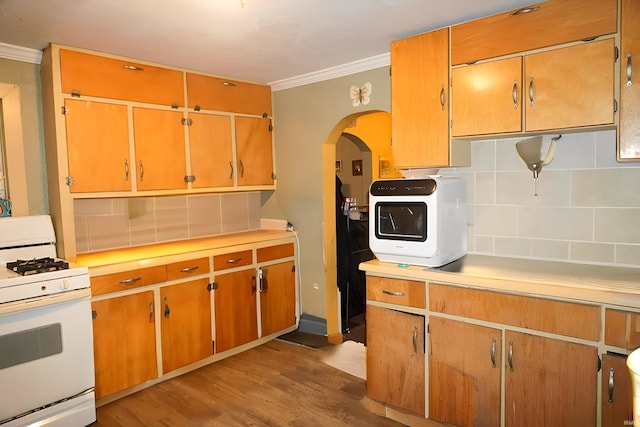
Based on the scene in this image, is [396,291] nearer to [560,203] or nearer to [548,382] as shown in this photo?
[548,382]

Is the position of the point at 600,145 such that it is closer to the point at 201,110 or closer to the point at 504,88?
the point at 504,88

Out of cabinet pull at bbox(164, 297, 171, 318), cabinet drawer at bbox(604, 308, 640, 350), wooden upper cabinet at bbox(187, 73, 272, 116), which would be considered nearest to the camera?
cabinet drawer at bbox(604, 308, 640, 350)

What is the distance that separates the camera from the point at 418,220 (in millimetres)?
2428

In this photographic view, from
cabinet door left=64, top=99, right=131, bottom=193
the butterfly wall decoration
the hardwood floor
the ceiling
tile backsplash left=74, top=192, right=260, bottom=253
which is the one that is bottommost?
the hardwood floor

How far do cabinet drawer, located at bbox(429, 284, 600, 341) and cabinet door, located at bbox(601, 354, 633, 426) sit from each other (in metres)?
0.12

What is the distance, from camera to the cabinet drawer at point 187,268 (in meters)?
3.06

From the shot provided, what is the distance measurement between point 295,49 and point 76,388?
254 cm

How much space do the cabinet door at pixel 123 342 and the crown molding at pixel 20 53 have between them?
1.69 metres

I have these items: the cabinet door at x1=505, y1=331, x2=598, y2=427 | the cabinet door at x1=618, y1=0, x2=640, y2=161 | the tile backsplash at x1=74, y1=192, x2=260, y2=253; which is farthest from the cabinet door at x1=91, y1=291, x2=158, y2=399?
the cabinet door at x1=618, y1=0, x2=640, y2=161

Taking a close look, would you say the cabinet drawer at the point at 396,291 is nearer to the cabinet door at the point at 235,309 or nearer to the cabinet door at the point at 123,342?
the cabinet door at the point at 235,309

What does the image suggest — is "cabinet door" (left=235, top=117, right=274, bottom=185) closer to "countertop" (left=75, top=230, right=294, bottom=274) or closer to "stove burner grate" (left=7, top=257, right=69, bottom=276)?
"countertop" (left=75, top=230, right=294, bottom=274)

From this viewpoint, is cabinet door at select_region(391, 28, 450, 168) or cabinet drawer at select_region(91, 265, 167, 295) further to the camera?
cabinet drawer at select_region(91, 265, 167, 295)

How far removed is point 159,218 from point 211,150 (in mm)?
720

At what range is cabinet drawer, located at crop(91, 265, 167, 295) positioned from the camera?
2.69 metres
